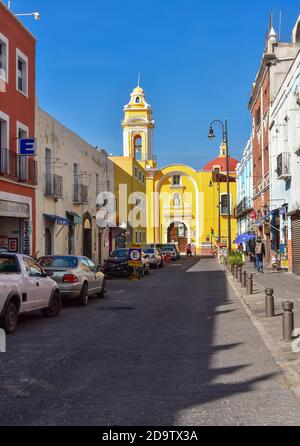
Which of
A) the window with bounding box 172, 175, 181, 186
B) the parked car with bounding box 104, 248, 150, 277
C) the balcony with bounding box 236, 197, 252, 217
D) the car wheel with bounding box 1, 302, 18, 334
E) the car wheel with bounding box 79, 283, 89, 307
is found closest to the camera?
the car wheel with bounding box 1, 302, 18, 334

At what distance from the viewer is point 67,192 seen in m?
30.7

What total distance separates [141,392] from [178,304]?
9908 millimetres

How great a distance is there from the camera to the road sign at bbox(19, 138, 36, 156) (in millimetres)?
22547

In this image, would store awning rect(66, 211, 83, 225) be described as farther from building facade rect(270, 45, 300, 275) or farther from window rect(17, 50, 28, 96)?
building facade rect(270, 45, 300, 275)

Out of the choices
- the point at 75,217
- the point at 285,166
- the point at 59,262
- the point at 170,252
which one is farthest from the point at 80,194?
the point at 170,252

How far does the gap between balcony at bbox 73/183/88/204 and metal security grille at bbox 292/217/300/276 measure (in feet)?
39.1

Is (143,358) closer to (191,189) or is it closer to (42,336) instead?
→ (42,336)

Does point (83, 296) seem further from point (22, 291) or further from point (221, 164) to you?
point (221, 164)

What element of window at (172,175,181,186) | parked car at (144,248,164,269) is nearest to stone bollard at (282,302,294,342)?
parked car at (144,248,164,269)

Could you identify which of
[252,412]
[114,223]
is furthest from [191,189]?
[252,412]

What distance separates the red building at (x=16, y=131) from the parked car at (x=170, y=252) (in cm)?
3110

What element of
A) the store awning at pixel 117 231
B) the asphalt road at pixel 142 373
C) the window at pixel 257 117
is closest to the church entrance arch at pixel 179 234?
the store awning at pixel 117 231

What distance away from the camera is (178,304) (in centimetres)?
1655
